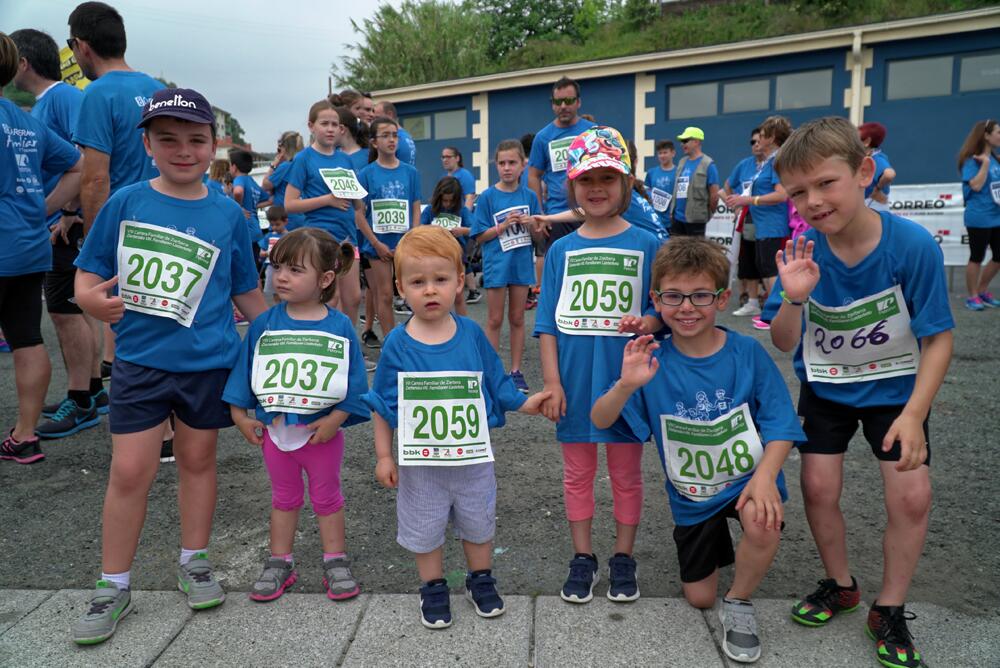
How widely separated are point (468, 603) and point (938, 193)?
10.7m

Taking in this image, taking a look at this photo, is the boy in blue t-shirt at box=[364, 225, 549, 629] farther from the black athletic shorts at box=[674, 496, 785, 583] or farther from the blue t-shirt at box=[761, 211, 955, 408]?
the blue t-shirt at box=[761, 211, 955, 408]

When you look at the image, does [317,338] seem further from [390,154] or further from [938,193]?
[938,193]

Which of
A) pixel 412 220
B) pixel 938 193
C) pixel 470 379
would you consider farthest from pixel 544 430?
pixel 938 193

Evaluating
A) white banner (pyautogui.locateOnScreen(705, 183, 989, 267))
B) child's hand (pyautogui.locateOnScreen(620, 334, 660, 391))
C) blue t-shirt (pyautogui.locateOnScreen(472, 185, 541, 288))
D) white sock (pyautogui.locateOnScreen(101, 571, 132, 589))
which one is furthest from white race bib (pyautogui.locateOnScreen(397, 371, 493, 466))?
white banner (pyautogui.locateOnScreen(705, 183, 989, 267))

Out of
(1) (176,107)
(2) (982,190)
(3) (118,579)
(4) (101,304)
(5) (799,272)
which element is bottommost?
(3) (118,579)

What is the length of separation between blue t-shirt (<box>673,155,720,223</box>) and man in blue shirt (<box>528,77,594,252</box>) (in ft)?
12.9

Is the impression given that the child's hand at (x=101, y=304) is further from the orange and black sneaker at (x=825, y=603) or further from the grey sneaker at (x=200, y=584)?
the orange and black sneaker at (x=825, y=603)

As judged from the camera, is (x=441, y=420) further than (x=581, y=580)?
No

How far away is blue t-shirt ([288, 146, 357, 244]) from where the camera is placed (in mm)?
5664

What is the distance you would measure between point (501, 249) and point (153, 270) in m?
3.38

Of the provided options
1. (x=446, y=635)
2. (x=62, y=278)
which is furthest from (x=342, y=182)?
(x=446, y=635)

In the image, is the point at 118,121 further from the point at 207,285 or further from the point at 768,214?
the point at 768,214

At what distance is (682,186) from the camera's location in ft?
31.9

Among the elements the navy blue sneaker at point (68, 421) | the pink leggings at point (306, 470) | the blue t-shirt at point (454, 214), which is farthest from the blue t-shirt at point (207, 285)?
the blue t-shirt at point (454, 214)
